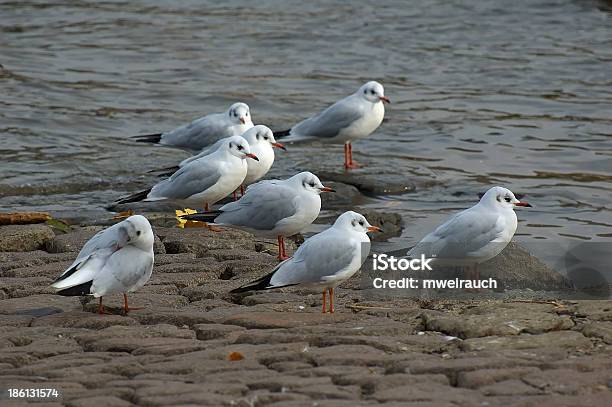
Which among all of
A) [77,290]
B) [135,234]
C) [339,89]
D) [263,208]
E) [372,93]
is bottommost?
[77,290]

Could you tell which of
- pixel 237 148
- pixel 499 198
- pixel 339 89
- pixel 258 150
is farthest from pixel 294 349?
pixel 339 89

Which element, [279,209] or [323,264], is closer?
[323,264]

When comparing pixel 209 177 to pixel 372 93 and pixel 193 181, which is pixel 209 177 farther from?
pixel 372 93

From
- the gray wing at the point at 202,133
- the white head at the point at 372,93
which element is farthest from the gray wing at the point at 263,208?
the white head at the point at 372,93

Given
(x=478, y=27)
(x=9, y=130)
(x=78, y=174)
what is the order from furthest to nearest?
(x=478, y=27), (x=9, y=130), (x=78, y=174)

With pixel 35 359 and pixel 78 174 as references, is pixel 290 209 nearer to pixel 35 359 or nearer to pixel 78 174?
pixel 35 359

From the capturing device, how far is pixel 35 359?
533 cm

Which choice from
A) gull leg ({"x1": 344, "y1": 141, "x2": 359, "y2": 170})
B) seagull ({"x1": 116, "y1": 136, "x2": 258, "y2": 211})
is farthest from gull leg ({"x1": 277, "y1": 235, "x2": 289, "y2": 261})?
gull leg ({"x1": 344, "y1": 141, "x2": 359, "y2": 170})

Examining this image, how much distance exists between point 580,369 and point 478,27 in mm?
16147

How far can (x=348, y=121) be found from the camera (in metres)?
12.1

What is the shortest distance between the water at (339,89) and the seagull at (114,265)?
10.8 feet

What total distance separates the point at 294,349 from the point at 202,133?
19.7ft

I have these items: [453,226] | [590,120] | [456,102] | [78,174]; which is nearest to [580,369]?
[453,226]

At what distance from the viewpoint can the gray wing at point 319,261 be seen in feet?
20.3
